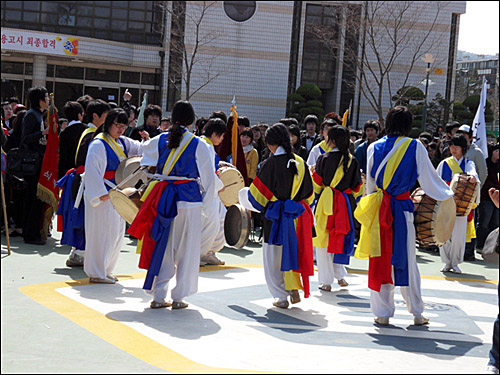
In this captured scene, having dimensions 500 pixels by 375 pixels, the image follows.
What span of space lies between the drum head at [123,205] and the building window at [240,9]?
24.3 meters

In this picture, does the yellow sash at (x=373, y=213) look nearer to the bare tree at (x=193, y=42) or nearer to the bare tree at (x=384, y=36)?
the bare tree at (x=384, y=36)

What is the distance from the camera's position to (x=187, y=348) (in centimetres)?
501

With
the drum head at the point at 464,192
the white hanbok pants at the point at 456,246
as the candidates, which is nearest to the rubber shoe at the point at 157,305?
the drum head at the point at 464,192

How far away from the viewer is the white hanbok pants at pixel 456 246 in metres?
9.20

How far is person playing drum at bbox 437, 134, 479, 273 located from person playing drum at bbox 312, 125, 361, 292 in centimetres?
206

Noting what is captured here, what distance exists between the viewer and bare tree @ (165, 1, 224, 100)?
2909 centimetres

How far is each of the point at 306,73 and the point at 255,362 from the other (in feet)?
90.5

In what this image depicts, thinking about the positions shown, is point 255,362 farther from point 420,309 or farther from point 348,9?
Result: point 348,9

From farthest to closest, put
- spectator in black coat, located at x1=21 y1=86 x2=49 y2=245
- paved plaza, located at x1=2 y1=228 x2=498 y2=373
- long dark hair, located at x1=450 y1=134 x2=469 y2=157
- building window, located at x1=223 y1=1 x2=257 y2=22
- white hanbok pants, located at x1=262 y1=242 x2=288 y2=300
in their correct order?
1. building window, located at x1=223 y1=1 x2=257 y2=22
2. spectator in black coat, located at x1=21 y1=86 x2=49 y2=245
3. long dark hair, located at x1=450 y1=134 x2=469 y2=157
4. white hanbok pants, located at x1=262 y1=242 x2=288 y2=300
5. paved plaza, located at x1=2 y1=228 x2=498 y2=373

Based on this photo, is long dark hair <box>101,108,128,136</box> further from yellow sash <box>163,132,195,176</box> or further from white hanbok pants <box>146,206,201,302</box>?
white hanbok pants <box>146,206,201,302</box>

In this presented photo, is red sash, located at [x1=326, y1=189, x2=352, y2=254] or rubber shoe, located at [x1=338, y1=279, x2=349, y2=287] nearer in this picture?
red sash, located at [x1=326, y1=189, x2=352, y2=254]

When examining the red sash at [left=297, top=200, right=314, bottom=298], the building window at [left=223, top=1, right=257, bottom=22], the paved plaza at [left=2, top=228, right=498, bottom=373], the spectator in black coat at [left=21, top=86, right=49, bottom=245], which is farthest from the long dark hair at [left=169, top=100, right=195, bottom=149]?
the building window at [left=223, top=1, right=257, bottom=22]

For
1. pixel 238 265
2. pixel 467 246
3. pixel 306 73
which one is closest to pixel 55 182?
pixel 238 265

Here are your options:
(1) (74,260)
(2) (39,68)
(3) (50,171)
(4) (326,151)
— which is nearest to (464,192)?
(4) (326,151)
